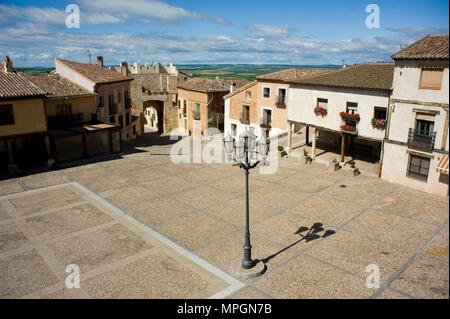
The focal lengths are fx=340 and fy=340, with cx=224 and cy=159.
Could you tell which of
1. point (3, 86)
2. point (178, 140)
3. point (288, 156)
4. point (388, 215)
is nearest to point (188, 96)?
point (178, 140)

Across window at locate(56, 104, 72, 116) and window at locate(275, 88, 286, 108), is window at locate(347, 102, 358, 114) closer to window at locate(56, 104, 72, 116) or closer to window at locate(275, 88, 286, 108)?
window at locate(275, 88, 286, 108)

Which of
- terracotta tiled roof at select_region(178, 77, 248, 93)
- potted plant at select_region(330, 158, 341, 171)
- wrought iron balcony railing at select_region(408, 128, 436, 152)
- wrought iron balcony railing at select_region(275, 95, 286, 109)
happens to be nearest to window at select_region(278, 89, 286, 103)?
wrought iron balcony railing at select_region(275, 95, 286, 109)

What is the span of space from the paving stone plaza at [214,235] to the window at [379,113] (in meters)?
4.14

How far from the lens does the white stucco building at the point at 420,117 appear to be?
719 inches

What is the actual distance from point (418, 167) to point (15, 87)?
1068 inches

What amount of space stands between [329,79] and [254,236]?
15.8 m

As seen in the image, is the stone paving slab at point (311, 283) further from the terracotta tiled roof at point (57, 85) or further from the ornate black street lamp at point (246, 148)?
the terracotta tiled roof at point (57, 85)

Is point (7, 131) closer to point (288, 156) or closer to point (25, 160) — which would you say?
point (25, 160)

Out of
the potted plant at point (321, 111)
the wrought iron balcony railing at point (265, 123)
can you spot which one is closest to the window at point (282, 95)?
the wrought iron balcony railing at point (265, 123)

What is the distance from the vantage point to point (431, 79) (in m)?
18.5

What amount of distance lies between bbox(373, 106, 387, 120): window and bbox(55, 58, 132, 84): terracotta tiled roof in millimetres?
24133

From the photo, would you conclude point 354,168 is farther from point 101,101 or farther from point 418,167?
point 101,101
